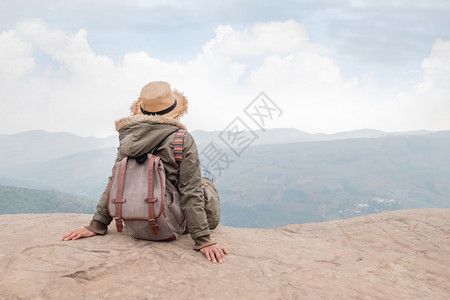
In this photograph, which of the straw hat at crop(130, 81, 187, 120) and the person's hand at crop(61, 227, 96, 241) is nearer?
the person's hand at crop(61, 227, 96, 241)

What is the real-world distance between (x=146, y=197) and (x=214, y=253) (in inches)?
40.9

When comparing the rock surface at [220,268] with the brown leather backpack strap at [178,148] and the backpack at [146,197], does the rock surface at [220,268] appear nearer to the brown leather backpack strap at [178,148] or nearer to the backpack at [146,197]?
the backpack at [146,197]

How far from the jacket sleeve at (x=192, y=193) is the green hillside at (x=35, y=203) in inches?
4519

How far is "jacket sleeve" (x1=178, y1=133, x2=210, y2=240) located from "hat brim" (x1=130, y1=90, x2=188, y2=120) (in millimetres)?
455

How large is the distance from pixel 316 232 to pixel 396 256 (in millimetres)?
2075

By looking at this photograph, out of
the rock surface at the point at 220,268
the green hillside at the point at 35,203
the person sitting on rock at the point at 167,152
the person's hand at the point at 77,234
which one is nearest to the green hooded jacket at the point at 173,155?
the person sitting on rock at the point at 167,152

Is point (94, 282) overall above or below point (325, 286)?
above

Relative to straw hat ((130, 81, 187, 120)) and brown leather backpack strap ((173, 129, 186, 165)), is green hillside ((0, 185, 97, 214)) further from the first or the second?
brown leather backpack strap ((173, 129, 186, 165))

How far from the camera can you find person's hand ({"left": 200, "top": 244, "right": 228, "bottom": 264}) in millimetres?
3367

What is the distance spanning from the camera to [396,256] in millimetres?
4008

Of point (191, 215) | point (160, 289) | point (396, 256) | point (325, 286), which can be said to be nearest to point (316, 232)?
point (396, 256)

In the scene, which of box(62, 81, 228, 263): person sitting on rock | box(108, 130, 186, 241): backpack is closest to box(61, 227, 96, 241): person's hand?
box(62, 81, 228, 263): person sitting on rock

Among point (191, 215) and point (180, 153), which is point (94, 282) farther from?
point (180, 153)

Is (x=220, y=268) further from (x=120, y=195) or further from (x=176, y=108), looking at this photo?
(x=176, y=108)
